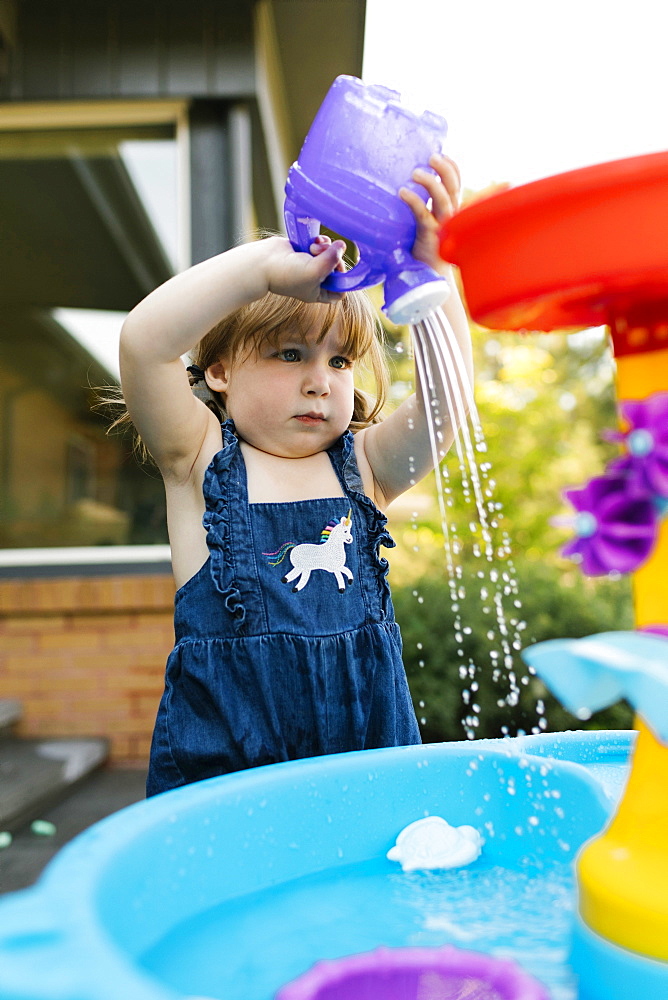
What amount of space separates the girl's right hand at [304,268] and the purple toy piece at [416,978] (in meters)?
0.85

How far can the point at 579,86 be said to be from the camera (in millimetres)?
7590

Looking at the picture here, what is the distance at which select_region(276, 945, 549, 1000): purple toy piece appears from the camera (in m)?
0.77

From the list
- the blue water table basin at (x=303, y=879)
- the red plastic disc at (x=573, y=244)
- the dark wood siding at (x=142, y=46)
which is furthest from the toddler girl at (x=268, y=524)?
the dark wood siding at (x=142, y=46)

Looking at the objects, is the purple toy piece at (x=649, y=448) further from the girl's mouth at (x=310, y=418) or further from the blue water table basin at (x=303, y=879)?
the girl's mouth at (x=310, y=418)

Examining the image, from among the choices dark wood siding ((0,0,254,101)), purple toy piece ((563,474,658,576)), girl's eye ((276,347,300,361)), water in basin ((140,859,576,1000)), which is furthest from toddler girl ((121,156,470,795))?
dark wood siding ((0,0,254,101))

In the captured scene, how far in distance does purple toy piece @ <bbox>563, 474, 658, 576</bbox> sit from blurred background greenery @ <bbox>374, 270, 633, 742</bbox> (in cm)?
37

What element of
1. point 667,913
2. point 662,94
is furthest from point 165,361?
point 662,94

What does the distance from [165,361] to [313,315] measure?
12.8 inches

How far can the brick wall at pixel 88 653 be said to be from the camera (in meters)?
4.55

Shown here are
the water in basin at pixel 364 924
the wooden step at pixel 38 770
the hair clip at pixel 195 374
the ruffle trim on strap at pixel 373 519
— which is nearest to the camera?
the water in basin at pixel 364 924

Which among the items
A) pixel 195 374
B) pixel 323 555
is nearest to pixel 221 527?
pixel 323 555

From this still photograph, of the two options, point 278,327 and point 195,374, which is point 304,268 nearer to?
point 278,327

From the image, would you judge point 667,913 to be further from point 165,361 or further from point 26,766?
point 26,766

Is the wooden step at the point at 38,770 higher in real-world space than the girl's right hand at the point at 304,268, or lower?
lower
